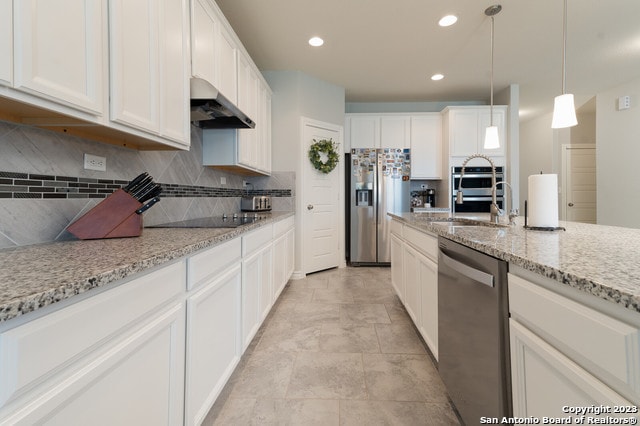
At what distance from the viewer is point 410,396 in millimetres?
1452

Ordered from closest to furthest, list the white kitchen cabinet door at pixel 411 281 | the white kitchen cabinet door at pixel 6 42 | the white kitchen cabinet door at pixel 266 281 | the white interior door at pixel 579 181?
1. the white kitchen cabinet door at pixel 6 42
2. the white kitchen cabinet door at pixel 411 281
3. the white kitchen cabinet door at pixel 266 281
4. the white interior door at pixel 579 181

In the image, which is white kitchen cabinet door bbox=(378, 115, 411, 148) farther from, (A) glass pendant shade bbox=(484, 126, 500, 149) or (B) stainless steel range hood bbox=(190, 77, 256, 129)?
(B) stainless steel range hood bbox=(190, 77, 256, 129)

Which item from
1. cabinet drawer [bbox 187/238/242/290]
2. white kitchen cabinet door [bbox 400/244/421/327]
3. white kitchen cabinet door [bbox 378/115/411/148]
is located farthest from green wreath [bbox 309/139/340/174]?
cabinet drawer [bbox 187/238/242/290]

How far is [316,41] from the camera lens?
3.03 metres

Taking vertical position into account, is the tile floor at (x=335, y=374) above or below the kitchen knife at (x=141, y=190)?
below

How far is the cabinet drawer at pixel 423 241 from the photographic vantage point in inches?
60.6

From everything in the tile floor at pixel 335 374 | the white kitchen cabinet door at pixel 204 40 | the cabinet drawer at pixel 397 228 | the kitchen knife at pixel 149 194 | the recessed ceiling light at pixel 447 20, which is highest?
the recessed ceiling light at pixel 447 20

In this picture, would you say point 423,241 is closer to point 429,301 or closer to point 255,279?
point 429,301

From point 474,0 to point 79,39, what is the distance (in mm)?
2924

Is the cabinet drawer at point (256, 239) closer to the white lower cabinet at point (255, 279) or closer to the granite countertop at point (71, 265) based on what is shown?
the white lower cabinet at point (255, 279)

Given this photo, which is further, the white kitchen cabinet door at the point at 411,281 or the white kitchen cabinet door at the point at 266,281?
the white kitchen cabinet door at the point at 266,281

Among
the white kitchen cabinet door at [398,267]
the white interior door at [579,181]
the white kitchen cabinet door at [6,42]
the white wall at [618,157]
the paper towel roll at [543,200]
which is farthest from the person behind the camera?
the white interior door at [579,181]

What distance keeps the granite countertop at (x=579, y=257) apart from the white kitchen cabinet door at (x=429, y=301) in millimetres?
408

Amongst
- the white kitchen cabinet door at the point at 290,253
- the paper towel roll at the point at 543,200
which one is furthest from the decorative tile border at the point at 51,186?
the paper towel roll at the point at 543,200
